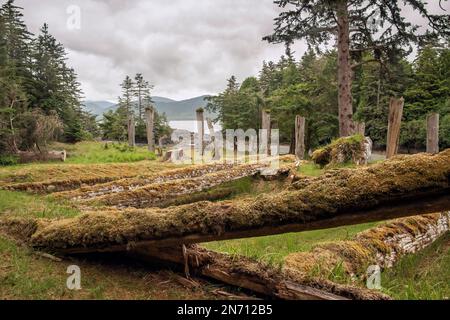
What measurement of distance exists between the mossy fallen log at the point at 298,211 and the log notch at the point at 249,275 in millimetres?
330

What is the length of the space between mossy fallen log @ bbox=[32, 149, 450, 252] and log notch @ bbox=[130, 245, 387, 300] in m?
0.33

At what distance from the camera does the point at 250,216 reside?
2.82m

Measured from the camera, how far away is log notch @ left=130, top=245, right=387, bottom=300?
2.66m

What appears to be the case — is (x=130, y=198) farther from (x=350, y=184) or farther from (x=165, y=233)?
(x=350, y=184)

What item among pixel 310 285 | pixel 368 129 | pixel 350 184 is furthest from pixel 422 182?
pixel 368 129

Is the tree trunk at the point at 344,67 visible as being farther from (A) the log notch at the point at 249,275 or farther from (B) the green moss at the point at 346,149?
(A) the log notch at the point at 249,275

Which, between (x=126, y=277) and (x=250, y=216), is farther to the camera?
(x=126, y=277)

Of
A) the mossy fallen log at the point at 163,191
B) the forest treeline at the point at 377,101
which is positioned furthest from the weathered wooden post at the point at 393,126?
the forest treeline at the point at 377,101

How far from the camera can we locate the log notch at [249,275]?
2.66m

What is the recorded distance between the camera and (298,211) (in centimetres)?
267

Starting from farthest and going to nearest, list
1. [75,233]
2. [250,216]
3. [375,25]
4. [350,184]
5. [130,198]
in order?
[375,25] → [130,198] → [75,233] → [250,216] → [350,184]

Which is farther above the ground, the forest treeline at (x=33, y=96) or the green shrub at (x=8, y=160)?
the forest treeline at (x=33, y=96)

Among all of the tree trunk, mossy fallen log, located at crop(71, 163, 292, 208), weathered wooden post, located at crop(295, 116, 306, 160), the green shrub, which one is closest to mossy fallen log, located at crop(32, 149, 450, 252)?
mossy fallen log, located at crop(71, 163, 292, 208)
